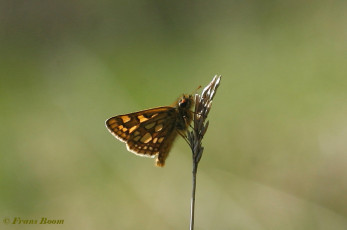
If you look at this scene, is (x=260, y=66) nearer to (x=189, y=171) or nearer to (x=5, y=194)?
(x=189, y=171)

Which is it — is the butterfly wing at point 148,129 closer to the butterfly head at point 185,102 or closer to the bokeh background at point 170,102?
the butterfly head at point 185,102

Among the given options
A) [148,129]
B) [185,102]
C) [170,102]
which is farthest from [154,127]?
[170,102]

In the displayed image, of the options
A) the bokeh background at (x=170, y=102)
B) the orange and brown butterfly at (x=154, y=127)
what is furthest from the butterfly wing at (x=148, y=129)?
the bokeh background at (x=170, y=102)

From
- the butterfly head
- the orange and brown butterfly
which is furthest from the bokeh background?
the butterfly head

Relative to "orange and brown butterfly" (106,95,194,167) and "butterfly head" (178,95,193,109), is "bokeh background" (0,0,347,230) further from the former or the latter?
"butterfly head" (178,95,193,109)

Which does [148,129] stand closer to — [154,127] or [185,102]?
[154,127]

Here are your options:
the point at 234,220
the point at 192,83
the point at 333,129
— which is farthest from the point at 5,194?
the point at 333,129

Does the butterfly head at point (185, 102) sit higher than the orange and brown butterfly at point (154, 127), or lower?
higher
